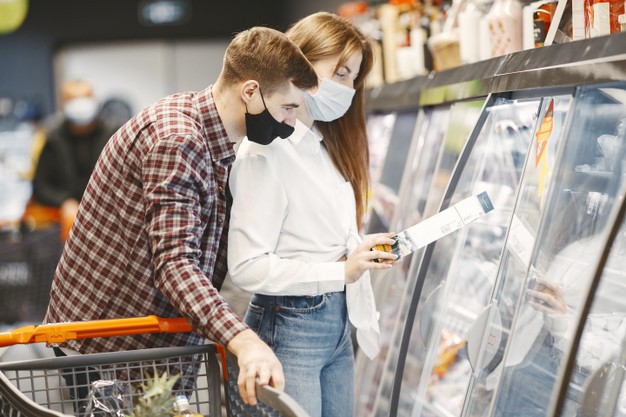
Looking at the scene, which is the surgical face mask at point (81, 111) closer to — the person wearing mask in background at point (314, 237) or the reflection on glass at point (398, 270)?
the reflection on glass at point (398, 270)

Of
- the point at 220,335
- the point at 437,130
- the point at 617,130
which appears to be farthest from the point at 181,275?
the point at 437,130

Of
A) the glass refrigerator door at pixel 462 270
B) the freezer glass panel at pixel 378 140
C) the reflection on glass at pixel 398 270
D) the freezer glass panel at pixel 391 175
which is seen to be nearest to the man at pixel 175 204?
the glass refrigerator door at pixel 462 270

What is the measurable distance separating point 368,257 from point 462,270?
103 cm

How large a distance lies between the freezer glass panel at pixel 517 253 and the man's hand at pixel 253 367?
0.82 m

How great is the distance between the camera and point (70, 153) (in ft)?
21.9

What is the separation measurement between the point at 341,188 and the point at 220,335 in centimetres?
70

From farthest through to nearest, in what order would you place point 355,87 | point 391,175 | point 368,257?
point 391,175 < point 355,87 < point 368,257

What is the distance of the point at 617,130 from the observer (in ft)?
7.02

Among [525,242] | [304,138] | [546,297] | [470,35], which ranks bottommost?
[546,297]

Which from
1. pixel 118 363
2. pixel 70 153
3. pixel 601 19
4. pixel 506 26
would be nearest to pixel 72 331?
pixel 118 363

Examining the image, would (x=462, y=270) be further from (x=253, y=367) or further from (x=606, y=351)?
(x=253, y=367)

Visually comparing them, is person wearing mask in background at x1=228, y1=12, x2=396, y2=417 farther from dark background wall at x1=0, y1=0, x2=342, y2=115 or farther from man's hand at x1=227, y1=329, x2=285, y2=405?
dark background wall at x1=0, y1=0, x2=342, y2=115

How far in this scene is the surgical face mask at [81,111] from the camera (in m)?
6.67

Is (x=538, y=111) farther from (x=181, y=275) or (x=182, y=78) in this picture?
(x=182, y=78)
